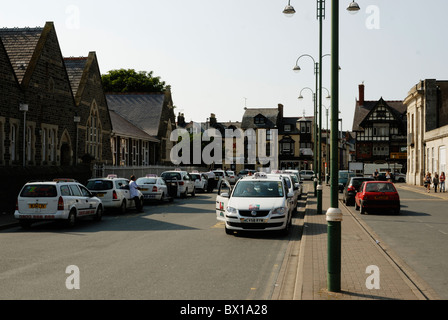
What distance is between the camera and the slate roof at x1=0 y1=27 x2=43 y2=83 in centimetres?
2908

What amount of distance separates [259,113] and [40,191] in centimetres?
8345

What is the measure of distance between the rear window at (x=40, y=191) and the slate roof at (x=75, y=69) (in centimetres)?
2148

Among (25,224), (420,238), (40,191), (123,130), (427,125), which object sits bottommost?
(420,238)

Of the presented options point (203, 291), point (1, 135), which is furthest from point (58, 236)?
point (1, 135)

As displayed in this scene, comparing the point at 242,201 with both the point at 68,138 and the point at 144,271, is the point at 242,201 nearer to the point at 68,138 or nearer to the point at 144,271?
the point at 144,271

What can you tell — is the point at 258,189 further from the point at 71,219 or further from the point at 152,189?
the point at 152,189

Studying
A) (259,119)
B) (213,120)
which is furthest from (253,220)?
(213,120)

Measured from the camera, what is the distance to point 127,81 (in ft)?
233

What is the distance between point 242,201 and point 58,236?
538 cm

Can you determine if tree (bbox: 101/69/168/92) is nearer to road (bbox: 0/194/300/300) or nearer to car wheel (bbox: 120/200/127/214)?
car wheel (bbox: 120/200/127/214)

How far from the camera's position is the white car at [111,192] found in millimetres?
21969

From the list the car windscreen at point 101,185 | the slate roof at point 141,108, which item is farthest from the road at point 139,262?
the slate roof at point 141,108

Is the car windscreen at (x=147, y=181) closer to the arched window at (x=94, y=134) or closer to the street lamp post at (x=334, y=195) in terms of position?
the arched window at (x=94, y=134)

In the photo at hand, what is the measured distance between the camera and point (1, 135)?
85.5ft
